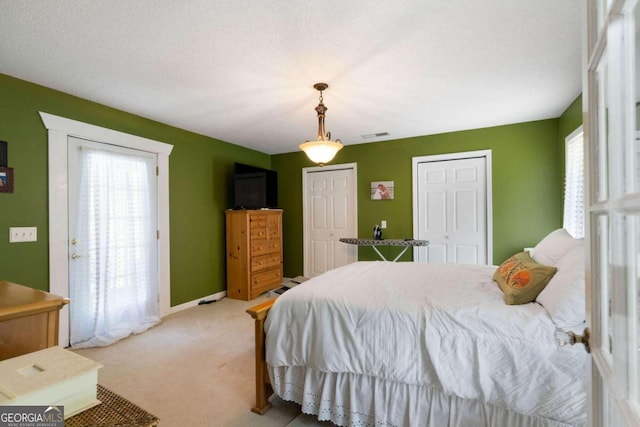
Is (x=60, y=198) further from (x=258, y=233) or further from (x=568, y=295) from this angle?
(x=568, y=295)

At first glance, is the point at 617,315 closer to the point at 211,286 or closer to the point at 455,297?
the point at 455,297

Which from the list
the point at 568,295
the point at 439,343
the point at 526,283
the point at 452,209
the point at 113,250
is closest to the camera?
the point at 568,295

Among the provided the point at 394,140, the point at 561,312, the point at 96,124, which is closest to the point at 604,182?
the point at 561,312

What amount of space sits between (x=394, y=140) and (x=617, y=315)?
13.6 feet

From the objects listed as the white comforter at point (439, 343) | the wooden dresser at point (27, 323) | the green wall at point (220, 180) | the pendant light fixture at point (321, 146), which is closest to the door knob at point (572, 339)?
the white comforter at point (439, 343)

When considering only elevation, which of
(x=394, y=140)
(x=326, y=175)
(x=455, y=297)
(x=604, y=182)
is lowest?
(x=455, y=297)

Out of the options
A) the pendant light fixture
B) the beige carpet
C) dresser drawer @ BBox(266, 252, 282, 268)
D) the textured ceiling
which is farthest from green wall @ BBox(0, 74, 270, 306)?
the pendant light fixture

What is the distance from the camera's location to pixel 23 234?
2.45 meters

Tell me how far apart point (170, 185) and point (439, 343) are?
3417mm

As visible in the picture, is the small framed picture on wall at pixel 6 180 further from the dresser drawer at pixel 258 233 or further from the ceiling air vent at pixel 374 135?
the ceiling air vent at pixel 374 135

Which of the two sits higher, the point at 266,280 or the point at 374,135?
the point at 374,135

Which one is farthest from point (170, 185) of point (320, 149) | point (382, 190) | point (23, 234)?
point (382, 190)

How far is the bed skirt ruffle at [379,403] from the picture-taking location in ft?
4.51

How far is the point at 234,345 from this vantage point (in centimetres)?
274
